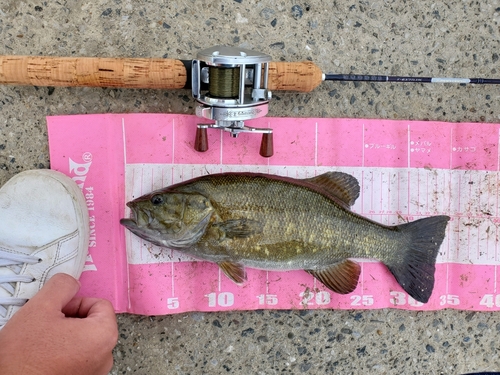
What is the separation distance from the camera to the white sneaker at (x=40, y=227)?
229cm

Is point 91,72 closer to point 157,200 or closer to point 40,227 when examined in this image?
point 157,200

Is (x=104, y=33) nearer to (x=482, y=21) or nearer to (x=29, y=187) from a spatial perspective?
(x=29, y=187)

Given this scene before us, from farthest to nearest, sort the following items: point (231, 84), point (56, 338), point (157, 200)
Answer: point (157, 200) < point (231, 84) < point (56, 338)

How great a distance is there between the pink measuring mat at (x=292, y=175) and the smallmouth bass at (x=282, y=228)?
180 mm

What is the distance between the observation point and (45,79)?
2.15 meters

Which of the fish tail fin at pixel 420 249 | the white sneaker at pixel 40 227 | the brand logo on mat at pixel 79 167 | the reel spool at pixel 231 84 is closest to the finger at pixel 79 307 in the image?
the white sneaker at pixel 40 227

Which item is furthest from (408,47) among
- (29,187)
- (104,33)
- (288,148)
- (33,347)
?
(33,347)

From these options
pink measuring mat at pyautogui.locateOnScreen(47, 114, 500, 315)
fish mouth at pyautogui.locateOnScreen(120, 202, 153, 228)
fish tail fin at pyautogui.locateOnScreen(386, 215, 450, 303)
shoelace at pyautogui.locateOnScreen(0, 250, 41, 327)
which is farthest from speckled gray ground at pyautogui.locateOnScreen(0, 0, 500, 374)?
fish mouth at pyautogui.locateOnScreen(120, 202, 153, 228)

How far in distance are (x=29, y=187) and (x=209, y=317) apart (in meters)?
1.28

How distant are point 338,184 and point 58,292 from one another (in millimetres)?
1549

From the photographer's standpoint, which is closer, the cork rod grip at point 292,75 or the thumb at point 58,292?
the thumb at point 58,292

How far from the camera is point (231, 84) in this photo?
2.00 meters

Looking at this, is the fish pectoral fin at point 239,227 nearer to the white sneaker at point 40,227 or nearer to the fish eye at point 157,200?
the fish eye at point 157,200

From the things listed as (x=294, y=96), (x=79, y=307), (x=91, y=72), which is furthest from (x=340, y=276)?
(x=91, y=72)
